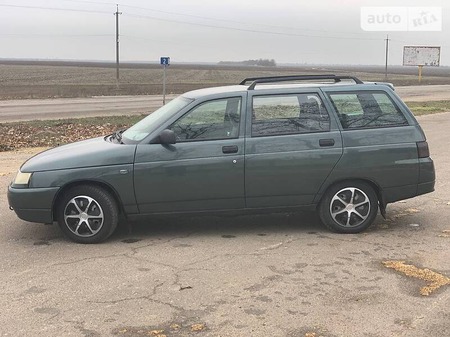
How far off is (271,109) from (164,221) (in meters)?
1.84

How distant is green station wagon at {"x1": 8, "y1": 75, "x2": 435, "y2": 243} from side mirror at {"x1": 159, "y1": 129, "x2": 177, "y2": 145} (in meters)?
0.01

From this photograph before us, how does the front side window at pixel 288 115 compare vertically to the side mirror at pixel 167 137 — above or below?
above

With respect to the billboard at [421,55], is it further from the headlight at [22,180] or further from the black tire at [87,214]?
the headlight at [22,180]

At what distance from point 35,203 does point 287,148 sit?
263cm

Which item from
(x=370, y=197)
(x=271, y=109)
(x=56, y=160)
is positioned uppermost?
(x=271, y=109)

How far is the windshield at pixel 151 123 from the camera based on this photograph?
5.71m

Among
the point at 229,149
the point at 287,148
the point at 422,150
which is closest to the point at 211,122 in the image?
the point at 229,149

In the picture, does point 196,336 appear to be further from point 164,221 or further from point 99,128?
point 99,128

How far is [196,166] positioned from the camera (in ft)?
18.0

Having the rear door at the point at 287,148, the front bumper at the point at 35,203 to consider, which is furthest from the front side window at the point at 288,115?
the front bumper at the point at 35,203

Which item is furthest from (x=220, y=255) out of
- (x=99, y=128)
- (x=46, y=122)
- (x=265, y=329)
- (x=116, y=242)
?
(x=46, y=122)

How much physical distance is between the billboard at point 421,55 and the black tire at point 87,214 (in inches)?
2465

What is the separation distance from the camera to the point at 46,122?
61.4 feet

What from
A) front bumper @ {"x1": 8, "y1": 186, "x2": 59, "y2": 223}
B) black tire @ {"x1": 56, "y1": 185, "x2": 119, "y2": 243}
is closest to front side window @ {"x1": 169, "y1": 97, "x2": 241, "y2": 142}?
black tire @ {"x1": 56, "y1": 185, "x2": 119, "y2": 243}
